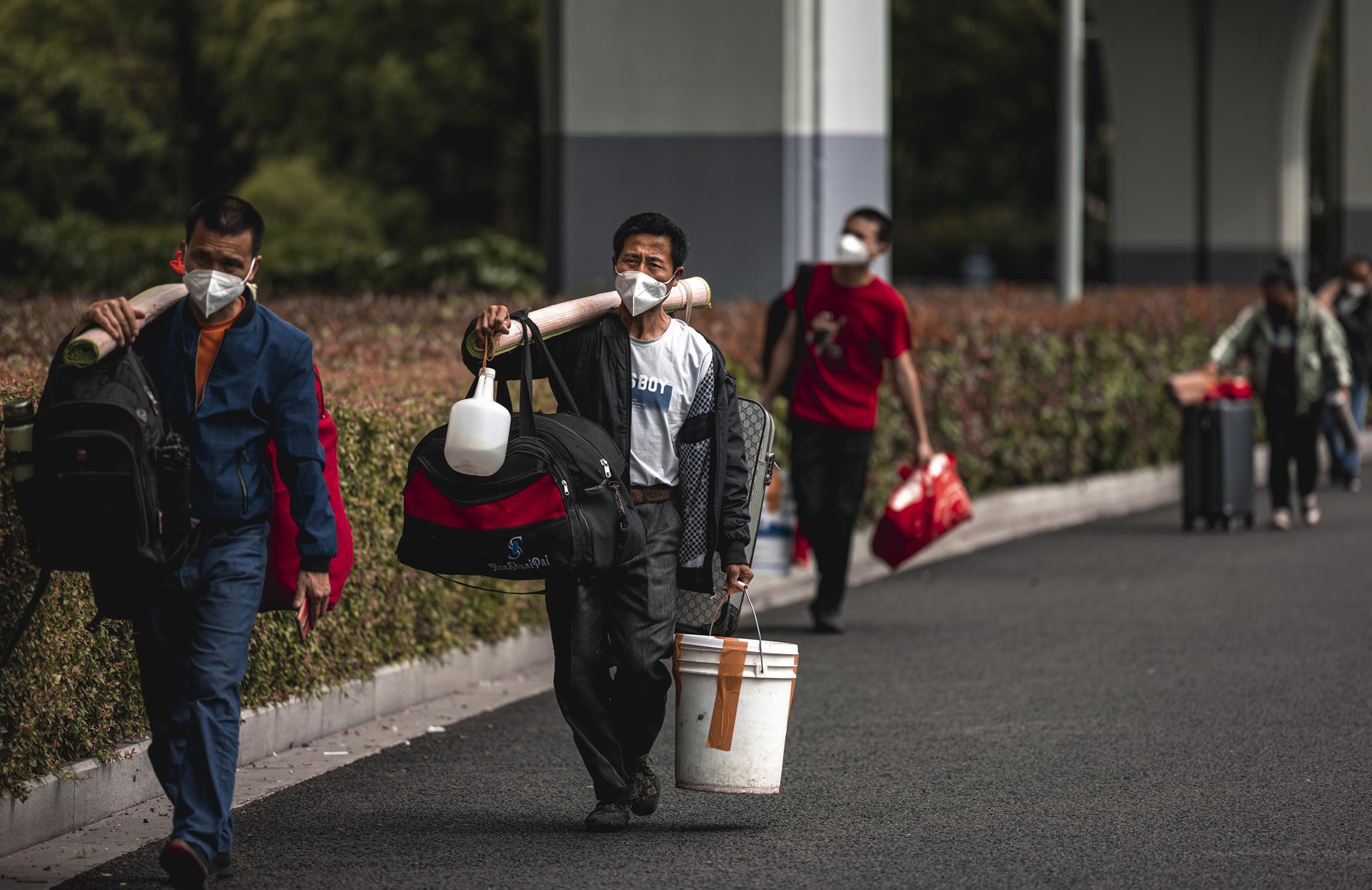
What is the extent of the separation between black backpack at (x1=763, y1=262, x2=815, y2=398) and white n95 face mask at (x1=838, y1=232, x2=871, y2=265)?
10.1 inches

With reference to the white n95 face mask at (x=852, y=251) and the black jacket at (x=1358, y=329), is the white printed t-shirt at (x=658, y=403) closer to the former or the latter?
the white n95 face mask at (x=852, y=251)

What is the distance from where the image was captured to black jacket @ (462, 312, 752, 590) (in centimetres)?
602

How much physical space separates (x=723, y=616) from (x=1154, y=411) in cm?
1155

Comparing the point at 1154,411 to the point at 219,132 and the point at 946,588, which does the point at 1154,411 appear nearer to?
the point at 946,588

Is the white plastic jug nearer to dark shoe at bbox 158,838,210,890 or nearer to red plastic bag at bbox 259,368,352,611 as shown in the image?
red plastic bag at bbox 259,368,352,611

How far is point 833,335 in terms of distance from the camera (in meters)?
9.70

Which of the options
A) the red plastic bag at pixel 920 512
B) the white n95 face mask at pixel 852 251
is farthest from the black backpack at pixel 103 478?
the red plastic bag at pixel 920 512

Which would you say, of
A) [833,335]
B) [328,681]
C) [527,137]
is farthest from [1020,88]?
[328,681]

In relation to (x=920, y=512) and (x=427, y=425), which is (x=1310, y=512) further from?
(x=427, y=425)

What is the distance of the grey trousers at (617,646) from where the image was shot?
19.6 ft

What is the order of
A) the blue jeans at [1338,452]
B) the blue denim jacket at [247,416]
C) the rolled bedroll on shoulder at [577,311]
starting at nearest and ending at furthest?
the blue denim jacket at [247,416] < the rolled bedroll on shoulder at [577,311] < the blue jeans at [1338,452]

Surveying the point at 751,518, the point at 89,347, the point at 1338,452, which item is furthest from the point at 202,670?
the point at 1338,452

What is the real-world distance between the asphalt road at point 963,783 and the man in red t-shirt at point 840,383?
1.66 feet

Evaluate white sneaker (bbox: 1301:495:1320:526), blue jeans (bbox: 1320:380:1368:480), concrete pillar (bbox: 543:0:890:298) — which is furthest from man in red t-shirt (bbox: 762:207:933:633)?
blue jeans (bbox: 1320:380:1368:480)
